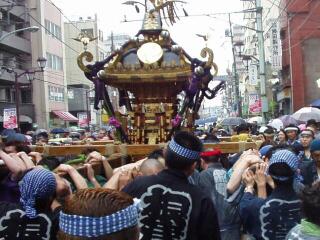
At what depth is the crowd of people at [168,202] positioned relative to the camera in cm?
202

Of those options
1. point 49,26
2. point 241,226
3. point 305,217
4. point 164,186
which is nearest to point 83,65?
point 241,226

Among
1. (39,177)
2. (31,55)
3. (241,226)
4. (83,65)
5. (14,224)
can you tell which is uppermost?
(31,55)

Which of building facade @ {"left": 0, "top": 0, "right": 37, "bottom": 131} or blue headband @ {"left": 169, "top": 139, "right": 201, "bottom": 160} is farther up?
building facade @ {"left": 0, "top": 0, "right": 37, "bottom": 131}

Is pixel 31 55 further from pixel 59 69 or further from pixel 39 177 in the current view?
pixel 39 177

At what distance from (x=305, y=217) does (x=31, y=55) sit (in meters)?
39.0

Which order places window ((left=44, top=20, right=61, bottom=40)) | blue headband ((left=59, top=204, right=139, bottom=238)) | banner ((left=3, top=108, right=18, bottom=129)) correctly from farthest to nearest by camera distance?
window ((left=44, top=20, right=61, bottom=40))
banner ((left=3, top=108, right=18, bottom=129))
blue headband ((left=59, top=204, right=139, bottom=238))

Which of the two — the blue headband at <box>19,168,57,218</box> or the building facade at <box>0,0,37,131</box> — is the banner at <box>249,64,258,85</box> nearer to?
the building facade at <box>0,0,37,131</box>

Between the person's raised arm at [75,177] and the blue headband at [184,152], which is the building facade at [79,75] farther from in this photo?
the blue headband at [184,152]

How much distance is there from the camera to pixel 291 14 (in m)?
29.7

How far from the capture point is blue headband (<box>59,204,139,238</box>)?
1.94 m

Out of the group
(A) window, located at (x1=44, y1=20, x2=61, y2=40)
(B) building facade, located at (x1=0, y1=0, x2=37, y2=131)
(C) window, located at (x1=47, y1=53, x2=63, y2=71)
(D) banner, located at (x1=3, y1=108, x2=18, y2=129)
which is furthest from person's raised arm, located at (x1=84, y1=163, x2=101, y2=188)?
(C) window, located at (x1=47, y1=53, x2=63, y2=71)

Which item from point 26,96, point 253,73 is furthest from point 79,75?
point 253,73

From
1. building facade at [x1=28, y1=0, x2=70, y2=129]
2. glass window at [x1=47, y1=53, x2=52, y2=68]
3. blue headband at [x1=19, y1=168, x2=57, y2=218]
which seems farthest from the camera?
glass window at [x1=47, y1=53, x2=52, y2=68]

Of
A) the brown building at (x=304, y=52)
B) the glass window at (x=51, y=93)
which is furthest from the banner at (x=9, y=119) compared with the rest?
the glass window at (x=51, y=93)
